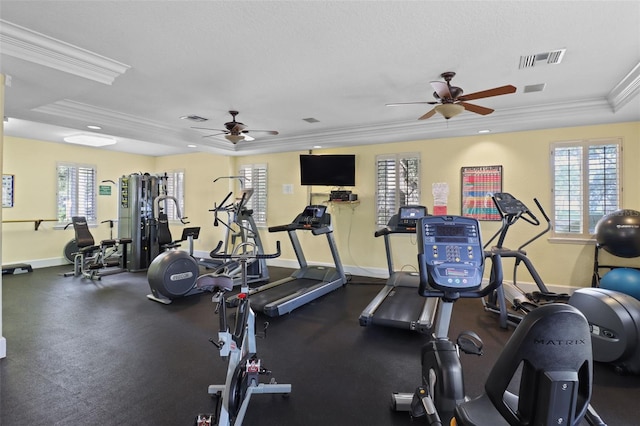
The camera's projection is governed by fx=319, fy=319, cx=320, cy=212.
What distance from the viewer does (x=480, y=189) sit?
5.05 meters

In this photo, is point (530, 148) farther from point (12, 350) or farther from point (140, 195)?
point (140, 195)

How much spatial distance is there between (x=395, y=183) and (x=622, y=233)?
304 centimetres

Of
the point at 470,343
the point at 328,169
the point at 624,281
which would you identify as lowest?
the point at 624,281

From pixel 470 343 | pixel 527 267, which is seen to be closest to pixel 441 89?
pixel 527 267

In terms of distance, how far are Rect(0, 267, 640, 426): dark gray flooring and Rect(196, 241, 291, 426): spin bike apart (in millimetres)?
135

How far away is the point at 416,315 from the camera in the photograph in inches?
137

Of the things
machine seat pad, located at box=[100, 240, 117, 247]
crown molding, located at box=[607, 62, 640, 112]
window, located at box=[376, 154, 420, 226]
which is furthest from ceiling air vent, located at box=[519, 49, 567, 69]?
machine seat pad, located at box=[100, 240, 117, 247]

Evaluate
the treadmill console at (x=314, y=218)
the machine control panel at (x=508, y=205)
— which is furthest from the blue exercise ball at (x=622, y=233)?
the treadmill console at (x=314, y=218)

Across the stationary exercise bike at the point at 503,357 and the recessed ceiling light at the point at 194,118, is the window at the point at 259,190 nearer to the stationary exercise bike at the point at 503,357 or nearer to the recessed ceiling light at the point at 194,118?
the recessed ceiling light at the point at 194,118

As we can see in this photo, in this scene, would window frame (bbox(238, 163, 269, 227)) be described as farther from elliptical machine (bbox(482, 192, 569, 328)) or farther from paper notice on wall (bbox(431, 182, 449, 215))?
elliptical machine (bbox(482, 192, 569, 328))

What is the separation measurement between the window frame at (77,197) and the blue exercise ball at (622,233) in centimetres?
927

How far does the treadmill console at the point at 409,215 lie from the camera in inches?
175

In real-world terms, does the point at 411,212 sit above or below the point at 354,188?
below

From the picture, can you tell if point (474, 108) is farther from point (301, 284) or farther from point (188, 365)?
point (188, 365)
